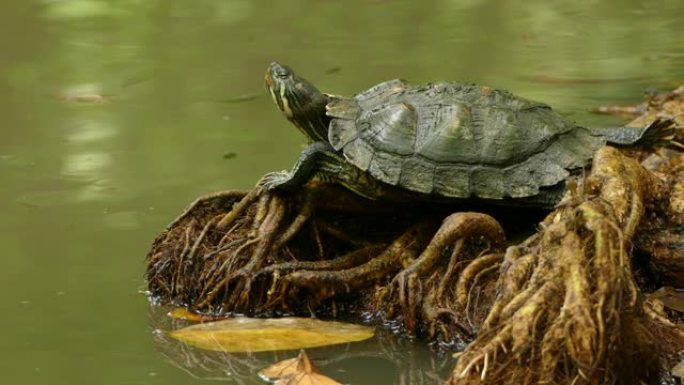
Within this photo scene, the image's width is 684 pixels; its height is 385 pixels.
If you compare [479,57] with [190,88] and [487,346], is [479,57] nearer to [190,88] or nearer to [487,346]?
[190,88]

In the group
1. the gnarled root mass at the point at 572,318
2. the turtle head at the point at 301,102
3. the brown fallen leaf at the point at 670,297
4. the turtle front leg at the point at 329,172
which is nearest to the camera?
the gnarled root mass at the point at 572,318

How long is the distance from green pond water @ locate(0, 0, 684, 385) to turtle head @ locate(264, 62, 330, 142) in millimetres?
1095

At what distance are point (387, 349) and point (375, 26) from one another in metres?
7.20

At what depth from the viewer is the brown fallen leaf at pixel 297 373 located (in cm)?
412

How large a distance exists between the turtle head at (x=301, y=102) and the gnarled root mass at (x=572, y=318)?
5.70 ft

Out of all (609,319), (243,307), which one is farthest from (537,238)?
(243,307)

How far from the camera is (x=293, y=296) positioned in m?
5.04

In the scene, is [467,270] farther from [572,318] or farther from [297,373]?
[572,318]

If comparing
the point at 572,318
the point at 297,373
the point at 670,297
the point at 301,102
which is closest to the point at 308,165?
the point at 301,102

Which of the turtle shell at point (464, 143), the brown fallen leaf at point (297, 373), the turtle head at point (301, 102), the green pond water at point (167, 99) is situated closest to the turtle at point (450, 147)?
the turtle shell at point (464, 143)

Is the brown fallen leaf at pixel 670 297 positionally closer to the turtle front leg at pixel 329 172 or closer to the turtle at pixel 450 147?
the turtle at pixel 450 147

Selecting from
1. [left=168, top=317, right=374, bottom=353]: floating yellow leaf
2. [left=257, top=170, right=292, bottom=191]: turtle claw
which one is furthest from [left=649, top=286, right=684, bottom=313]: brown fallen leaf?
[left=257, top=170, right=292, bottom=191]: turtle claw

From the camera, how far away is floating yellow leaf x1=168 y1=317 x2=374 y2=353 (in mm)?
4672

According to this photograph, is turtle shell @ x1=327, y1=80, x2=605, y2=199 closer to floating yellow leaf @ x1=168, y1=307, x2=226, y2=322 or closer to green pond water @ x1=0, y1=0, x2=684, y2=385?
green pond water @ x1=0, y1=0, x2=684, y2=385
